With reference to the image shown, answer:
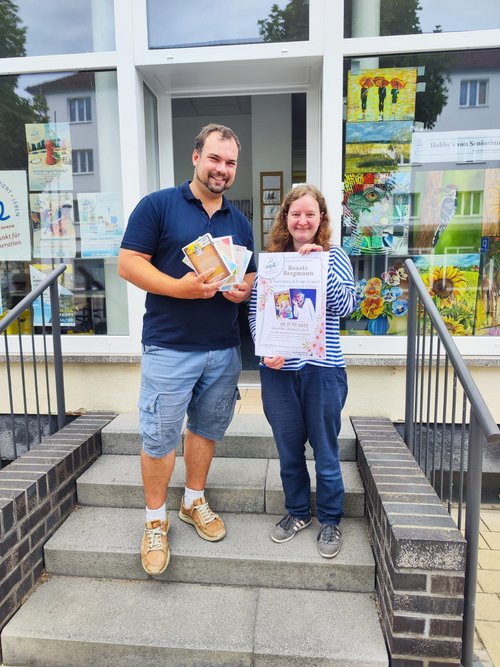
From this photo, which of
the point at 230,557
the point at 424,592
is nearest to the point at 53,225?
the point at 230,557

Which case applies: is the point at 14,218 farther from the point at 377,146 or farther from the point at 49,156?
the point at 377,146

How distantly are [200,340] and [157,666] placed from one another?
1.30 meters

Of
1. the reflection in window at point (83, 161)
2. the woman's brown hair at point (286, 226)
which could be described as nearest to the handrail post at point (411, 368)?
the woman's brown hair at point (286, 226)

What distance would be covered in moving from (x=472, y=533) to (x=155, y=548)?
1.31 meters

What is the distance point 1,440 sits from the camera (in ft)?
12.1

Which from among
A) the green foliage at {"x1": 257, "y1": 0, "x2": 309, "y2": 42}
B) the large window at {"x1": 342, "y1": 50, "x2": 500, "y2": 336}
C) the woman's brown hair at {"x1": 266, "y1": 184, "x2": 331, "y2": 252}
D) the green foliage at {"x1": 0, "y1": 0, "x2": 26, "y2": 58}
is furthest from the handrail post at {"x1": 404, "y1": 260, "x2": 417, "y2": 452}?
the green foliage at {"x1": 0, "y1": 0, "x2": 26, "y2": 58}

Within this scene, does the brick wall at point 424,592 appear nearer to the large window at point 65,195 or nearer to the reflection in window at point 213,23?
the large window at point 65,195

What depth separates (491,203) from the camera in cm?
340

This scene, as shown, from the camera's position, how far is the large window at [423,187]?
3.35 m

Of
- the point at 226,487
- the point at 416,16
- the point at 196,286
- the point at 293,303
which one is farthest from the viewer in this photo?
the point at 416,16

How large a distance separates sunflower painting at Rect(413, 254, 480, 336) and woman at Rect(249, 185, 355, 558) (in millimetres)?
1543

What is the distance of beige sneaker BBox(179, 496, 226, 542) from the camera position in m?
2.37

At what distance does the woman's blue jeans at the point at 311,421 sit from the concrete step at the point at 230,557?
19 centimetres

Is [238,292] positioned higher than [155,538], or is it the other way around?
[238,292]
